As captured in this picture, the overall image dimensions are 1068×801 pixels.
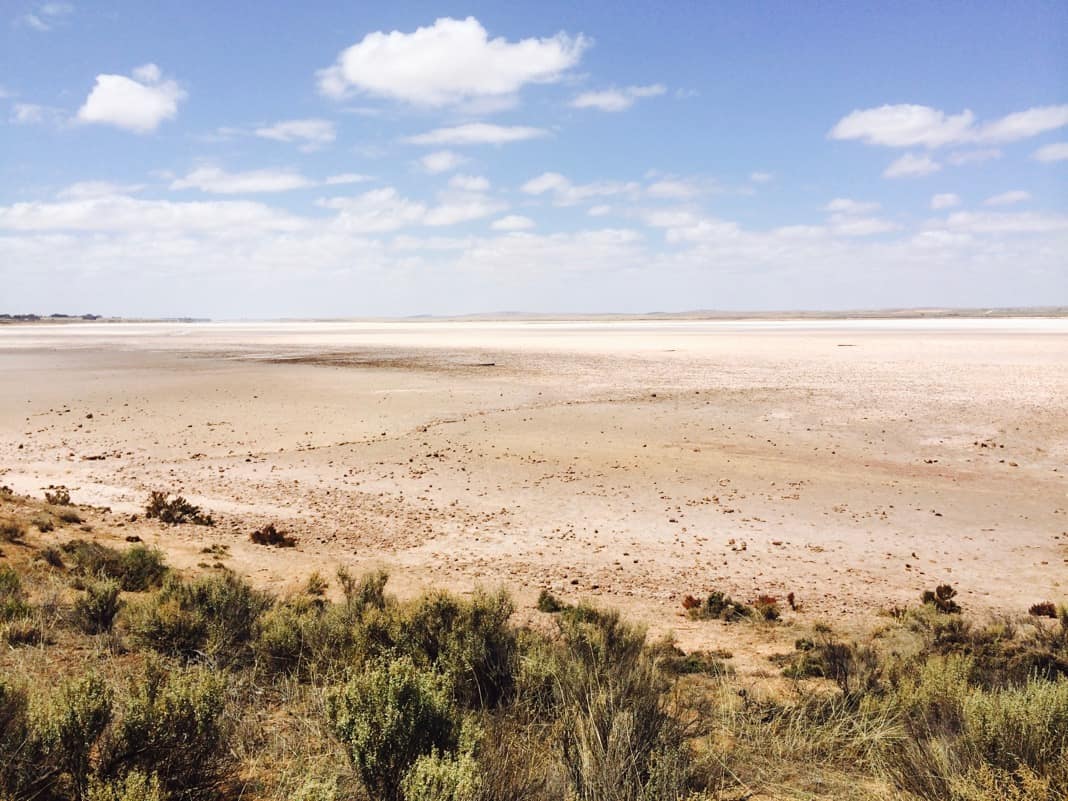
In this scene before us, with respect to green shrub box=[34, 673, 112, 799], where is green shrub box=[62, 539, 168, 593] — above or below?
below

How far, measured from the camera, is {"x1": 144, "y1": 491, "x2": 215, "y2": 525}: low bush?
12141 mm

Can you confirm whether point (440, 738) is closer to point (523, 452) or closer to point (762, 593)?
point (762, 593)

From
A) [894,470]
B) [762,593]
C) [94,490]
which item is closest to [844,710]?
[762,593]

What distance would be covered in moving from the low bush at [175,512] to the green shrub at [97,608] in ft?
18.3

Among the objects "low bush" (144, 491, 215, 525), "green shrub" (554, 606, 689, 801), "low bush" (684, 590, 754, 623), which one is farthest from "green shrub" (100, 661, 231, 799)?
"low bush" (144, 491, 215, 525)

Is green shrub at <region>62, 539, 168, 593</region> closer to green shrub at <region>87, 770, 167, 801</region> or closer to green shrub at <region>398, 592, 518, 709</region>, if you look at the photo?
green shrub at <region>398, 592, 518, 709</region>

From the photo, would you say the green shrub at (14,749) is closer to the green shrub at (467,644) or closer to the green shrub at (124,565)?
the green shrub at (467,644)

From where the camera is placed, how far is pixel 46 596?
704 centimetres

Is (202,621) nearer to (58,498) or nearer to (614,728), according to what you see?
(614,728)

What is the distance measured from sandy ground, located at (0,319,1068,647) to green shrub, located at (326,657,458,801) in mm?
4698

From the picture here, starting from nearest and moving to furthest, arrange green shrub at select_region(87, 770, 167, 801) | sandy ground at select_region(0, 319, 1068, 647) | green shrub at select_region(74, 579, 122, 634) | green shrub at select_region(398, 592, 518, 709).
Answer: green shrub at select_region(87, 770, 167, 801), green shrub at select_region(398, 592, 518, 709), green shrub at select_region(74, 579, 122, 634), sandy ground at select_region(0, 319, 1068, 647)

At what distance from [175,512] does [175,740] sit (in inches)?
377

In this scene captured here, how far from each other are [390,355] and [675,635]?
4364 cm

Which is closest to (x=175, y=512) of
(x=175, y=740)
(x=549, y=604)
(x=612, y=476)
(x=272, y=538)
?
(x=272, y=538)
